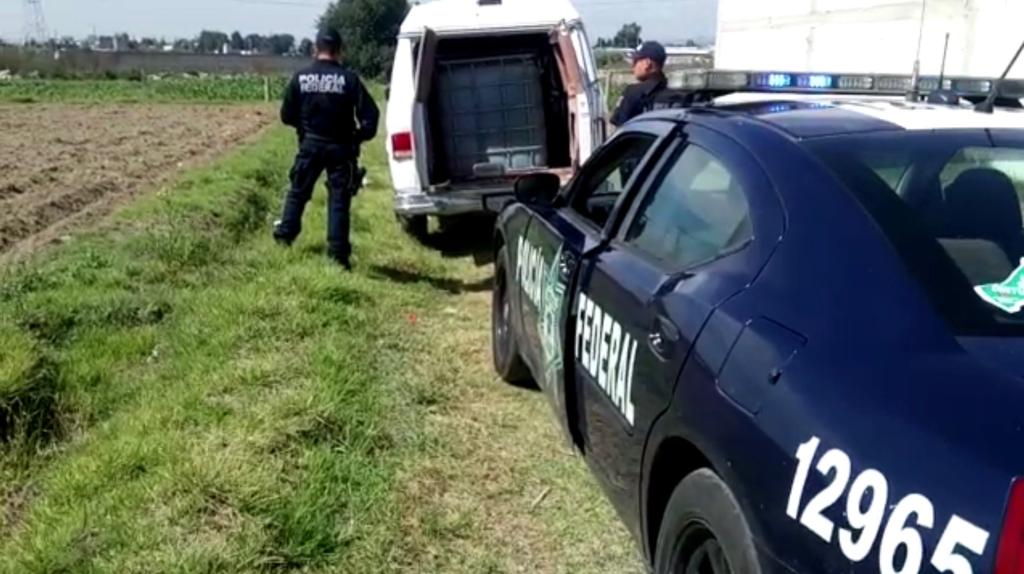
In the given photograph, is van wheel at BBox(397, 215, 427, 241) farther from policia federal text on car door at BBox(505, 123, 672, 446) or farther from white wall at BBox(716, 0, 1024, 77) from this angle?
white wall at BBox(716, 0, 1024, 77)

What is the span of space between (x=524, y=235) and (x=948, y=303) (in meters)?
3.00

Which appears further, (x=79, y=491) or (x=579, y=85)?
(x=579, y=85)

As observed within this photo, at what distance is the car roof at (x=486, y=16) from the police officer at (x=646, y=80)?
4.82 feet

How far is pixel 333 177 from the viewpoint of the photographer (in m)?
8.09

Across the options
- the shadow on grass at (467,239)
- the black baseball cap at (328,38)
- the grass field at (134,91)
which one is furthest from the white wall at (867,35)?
the grass field at (134,91)

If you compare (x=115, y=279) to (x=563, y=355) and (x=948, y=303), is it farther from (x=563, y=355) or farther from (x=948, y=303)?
(x=948, y=303)

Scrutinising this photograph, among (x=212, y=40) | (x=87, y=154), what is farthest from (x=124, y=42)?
(x=87, y=154)

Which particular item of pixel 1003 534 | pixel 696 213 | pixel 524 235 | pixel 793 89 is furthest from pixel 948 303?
pixel 793 89

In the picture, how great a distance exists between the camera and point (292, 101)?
798 cm

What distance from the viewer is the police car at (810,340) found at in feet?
6.11

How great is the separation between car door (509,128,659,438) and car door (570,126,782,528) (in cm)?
19

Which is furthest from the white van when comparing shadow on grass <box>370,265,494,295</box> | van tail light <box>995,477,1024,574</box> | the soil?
van tail light <box>995,477,1024,574</box>

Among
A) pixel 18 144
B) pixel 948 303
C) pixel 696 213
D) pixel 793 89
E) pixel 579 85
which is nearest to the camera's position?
pixel 948 303

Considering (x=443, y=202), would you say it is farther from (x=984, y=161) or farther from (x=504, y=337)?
(x=984, y=161)
